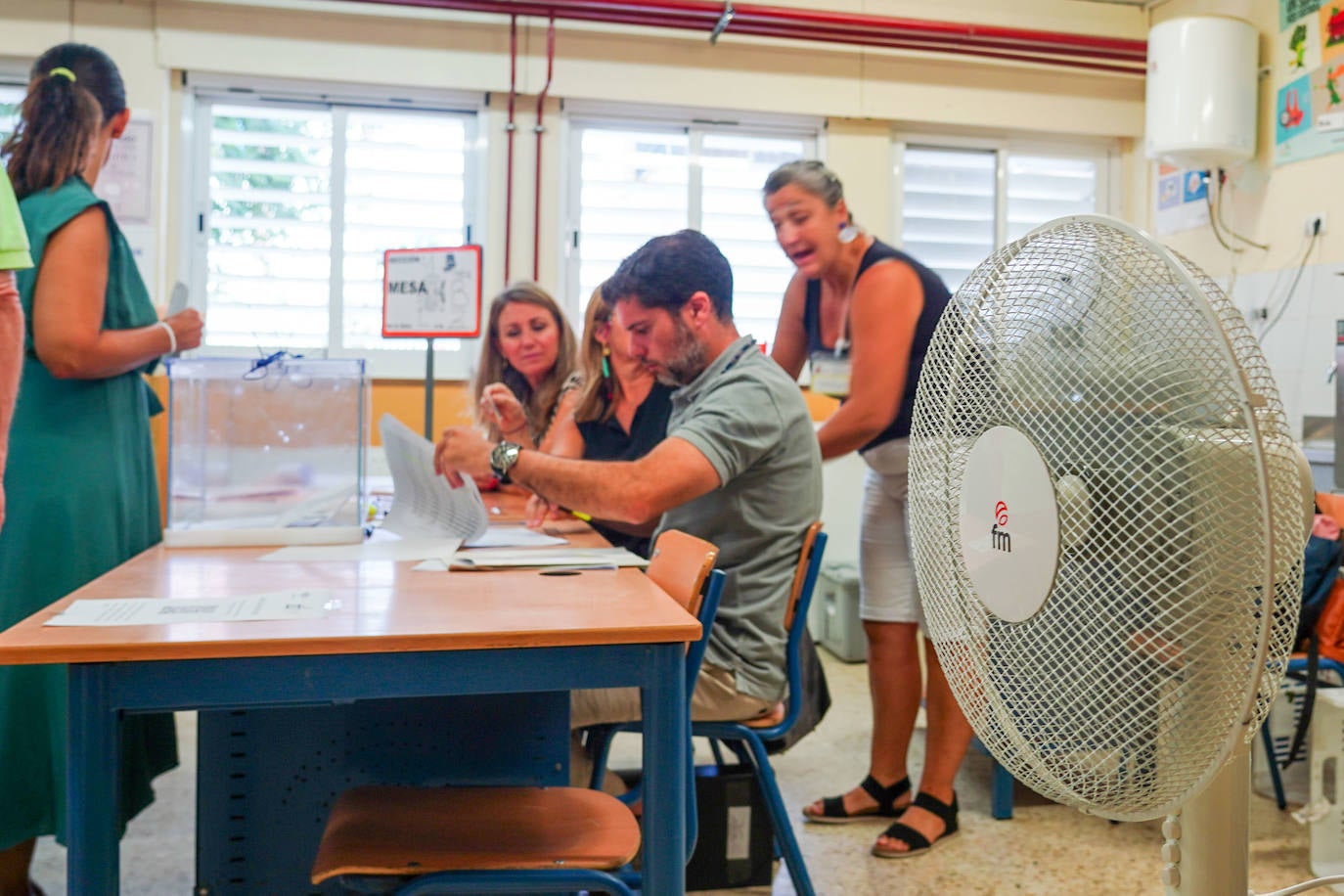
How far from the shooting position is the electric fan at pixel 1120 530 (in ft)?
1.77

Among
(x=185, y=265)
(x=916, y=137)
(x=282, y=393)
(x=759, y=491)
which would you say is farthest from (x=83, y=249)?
(x=916, y=137)

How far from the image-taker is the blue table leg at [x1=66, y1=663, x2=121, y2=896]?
99 cm

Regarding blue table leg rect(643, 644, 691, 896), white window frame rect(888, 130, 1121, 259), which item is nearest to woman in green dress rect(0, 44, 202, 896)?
blue table leg rect(643, 644, 691, 896)

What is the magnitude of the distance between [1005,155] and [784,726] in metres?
3.54

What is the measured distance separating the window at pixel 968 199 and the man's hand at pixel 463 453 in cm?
300

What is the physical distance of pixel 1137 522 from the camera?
58 centimetres

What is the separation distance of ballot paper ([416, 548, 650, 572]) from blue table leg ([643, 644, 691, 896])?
0.42 metres

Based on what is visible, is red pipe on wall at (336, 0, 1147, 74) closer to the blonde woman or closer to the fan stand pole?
the blonde woman

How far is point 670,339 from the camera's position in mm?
1870

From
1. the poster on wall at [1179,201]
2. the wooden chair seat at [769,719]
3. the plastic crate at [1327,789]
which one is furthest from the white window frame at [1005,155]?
the wooden chair seat at [769,719]

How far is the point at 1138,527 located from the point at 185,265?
13.0ft

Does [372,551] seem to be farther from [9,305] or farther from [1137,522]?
[1137,522]

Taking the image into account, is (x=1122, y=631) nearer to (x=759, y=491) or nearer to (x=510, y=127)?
(x=759, y=491)

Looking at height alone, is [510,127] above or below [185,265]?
above
